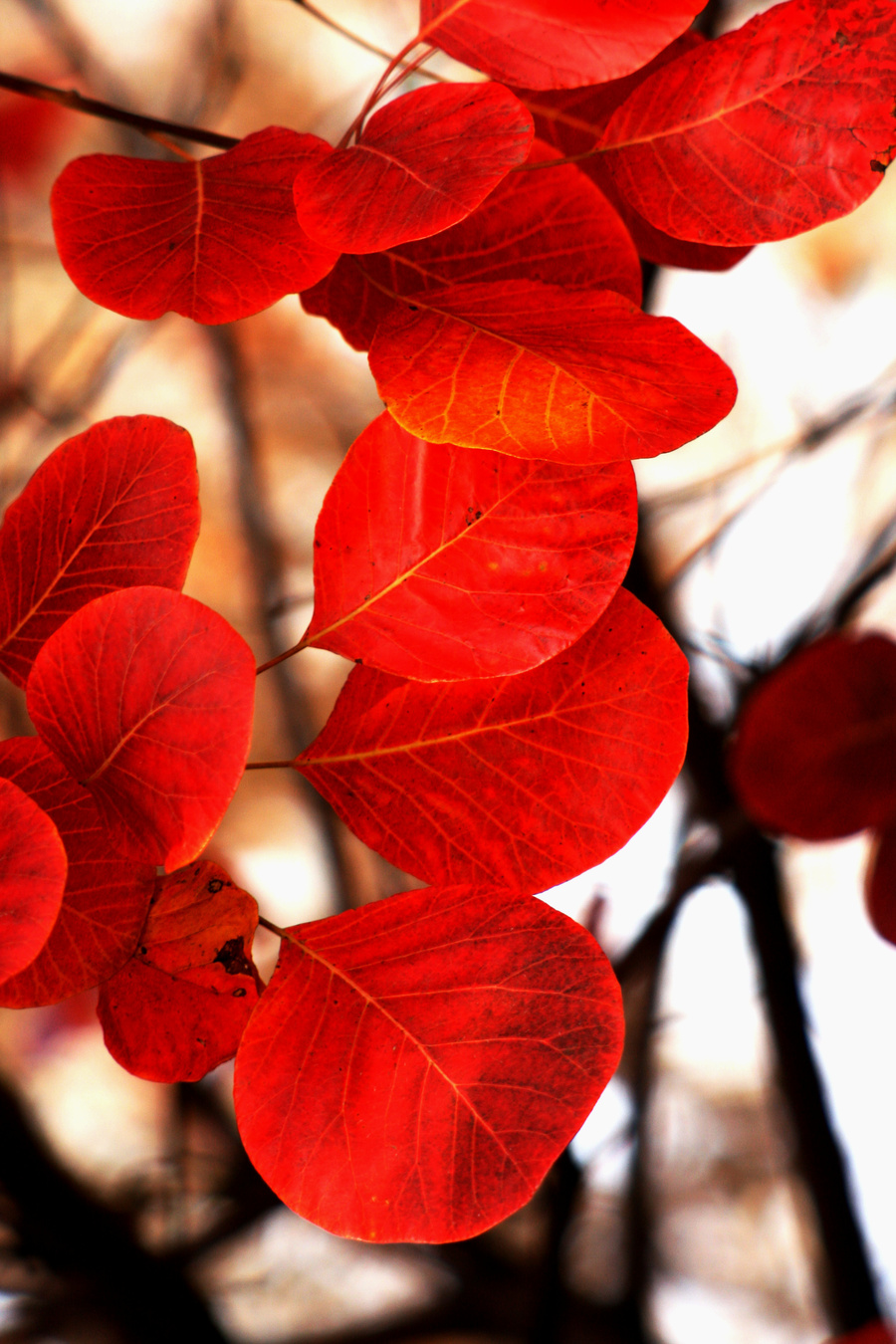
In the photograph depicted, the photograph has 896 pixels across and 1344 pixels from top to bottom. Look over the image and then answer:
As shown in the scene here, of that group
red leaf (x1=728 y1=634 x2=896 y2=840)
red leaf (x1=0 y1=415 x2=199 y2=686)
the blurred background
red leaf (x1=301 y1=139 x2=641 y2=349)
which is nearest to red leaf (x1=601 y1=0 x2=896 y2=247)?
red leaf (x1=301 y1=139 x2=641 y2=349)

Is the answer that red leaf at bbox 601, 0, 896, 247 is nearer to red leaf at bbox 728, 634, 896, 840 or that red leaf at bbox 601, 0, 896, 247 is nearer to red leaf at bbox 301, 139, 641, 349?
red leaf at bbox 301, 139, 641, 349

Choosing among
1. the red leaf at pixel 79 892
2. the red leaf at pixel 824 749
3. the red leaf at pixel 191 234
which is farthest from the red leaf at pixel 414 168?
the red leaf at pixel 824 749

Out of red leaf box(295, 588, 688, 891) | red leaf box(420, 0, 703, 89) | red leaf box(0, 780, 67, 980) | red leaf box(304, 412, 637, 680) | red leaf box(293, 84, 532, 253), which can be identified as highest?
red leaf box(420, 0, 703, 89)

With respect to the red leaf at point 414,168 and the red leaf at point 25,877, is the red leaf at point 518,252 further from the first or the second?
the red leaf at point 25,877

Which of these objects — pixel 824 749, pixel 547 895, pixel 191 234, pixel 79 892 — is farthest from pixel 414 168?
pixel 547 895

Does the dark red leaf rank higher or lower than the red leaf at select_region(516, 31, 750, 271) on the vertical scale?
lower

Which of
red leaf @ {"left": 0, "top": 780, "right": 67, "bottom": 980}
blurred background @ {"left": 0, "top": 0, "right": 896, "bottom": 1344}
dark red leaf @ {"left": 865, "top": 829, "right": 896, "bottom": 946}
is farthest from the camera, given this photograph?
blurred background @ {"left": 0, "top": 0, "right": 896, "bottom": 1344}
